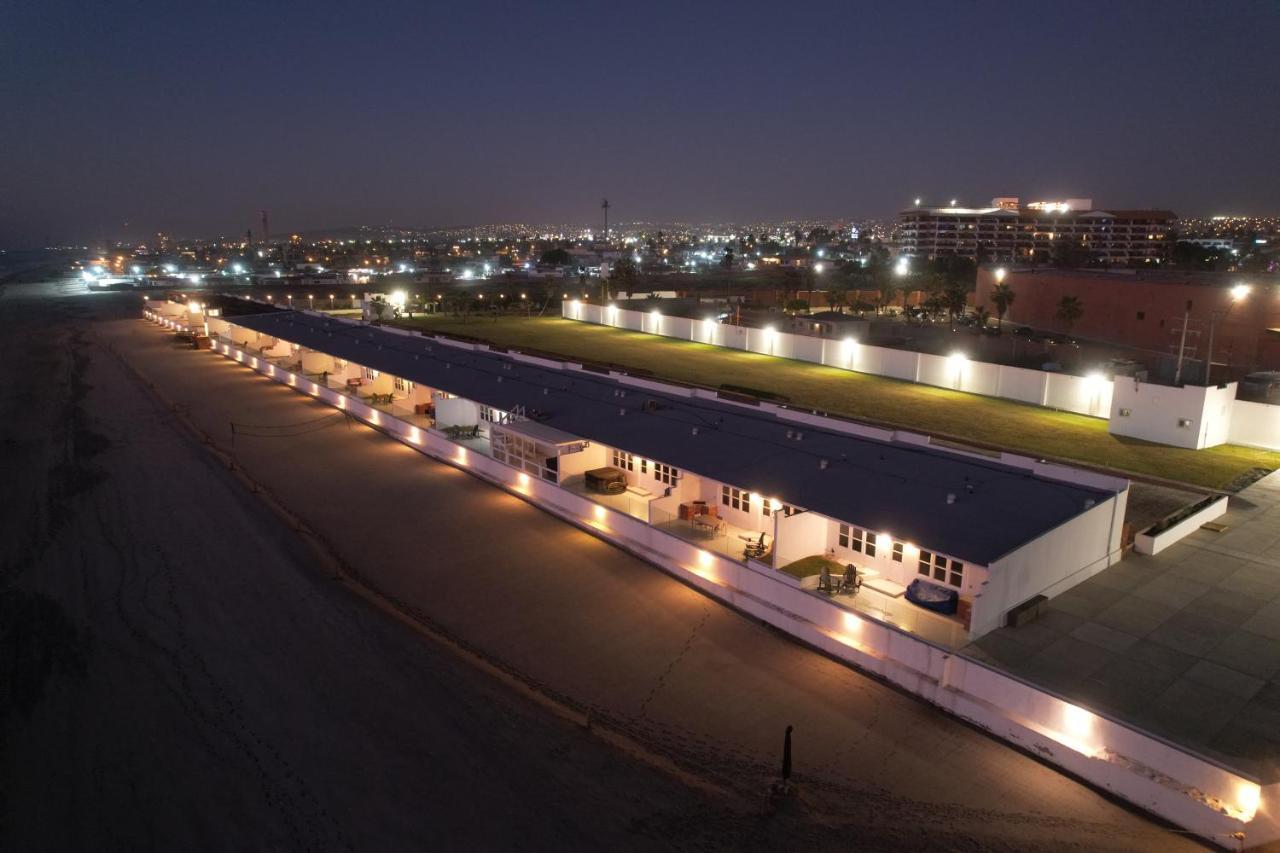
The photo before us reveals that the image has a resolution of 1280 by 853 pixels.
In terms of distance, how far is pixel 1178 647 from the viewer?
12.1 metres

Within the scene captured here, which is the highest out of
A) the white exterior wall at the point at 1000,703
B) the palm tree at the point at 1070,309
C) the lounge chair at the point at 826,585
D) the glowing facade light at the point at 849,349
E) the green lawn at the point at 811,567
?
the palm tree at the point at 1070,309

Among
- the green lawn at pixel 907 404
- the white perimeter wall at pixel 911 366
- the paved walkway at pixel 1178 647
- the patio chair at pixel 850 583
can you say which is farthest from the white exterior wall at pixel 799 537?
the white perimeter wall at pixel 911 366

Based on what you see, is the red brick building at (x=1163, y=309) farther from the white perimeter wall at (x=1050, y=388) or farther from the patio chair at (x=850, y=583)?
the patio chair at (x=850, y=583)

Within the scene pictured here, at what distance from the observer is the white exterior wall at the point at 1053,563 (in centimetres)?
1220

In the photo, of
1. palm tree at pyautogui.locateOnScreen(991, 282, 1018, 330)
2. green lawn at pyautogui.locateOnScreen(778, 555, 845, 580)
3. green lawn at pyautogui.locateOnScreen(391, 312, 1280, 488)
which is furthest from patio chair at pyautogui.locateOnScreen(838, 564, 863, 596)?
palm tree at pyautogui.locateOnScreen(991, 282, 1018, 330)

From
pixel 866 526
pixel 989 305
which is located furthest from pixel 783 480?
pixel 989 305

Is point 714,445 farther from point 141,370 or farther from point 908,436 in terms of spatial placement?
point 141,370

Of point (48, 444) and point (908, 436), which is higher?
point (908, 436)

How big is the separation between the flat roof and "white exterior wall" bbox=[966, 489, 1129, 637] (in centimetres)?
21

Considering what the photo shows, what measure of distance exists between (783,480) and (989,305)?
172ft

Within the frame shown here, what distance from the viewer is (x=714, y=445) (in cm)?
1830

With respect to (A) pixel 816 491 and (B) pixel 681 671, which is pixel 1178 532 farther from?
(B) pixel 681 671

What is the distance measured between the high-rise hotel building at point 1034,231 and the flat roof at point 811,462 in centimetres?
11595

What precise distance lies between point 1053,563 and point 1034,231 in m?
146
